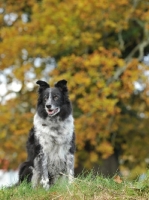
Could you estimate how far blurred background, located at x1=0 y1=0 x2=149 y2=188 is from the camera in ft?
64.0

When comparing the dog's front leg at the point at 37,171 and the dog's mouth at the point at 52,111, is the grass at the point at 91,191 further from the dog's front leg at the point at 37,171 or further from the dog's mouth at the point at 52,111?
the dog's mouth at the point at 52,111

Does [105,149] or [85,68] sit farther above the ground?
[85,68]

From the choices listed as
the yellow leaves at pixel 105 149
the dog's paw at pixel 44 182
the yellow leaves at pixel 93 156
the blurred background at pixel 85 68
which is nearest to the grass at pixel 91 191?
the dog's paw at pixel 44 182

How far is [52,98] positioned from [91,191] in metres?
2.62

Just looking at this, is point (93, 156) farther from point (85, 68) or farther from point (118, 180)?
point (118, 180)

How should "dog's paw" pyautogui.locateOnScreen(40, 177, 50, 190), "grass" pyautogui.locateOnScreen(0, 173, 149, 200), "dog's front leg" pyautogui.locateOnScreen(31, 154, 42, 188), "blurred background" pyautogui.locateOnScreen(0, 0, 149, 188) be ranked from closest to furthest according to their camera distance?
1. "grass" pyautogui.locateOnScreen(0, 173, 149, 200)
2. "dog's paw" pyautogui.locateOnScreen(40, 177, 50, 190)
3. "dog's front leg" pyautogui.locateOnScreen(31, 154, 42, 188)
4. "blurred background" pyautogui.locateOnScreen(0, 0, 149, 188)

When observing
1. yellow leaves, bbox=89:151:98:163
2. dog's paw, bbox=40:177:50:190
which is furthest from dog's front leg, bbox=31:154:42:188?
yellow leaves, bbox=89:151:98:163

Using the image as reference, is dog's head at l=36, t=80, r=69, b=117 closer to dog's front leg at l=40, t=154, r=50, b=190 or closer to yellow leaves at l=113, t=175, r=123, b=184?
dog's front leg at l=40, t=154, r=50, b=190

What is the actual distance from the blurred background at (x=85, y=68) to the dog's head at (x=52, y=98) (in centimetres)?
817

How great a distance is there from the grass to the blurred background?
9.95m

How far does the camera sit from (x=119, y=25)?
19875 millimetres

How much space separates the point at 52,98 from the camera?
1029cm

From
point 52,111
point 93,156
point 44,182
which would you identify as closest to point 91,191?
point 44,182

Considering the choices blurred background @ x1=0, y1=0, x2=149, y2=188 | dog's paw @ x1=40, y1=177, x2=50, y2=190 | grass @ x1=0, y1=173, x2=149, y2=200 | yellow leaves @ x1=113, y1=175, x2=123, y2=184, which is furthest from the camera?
blurred background @ x1=0, y1=0, x2=149, y2=188
